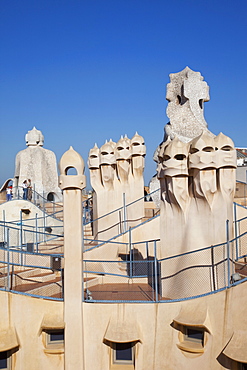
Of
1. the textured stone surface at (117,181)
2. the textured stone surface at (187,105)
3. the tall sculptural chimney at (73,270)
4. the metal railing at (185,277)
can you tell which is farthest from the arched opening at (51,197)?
the tall sculptural chimney at (73,270)

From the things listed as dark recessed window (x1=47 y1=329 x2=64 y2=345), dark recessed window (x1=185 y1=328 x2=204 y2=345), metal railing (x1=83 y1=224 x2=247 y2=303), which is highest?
metal railing (x1=83 y1=224 x2=247 y2=303)

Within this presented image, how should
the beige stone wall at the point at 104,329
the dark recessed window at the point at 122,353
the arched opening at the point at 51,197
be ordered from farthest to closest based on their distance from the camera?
1. the arched opening at the point at 51,197
2. the dark recessed window at the point at 122,353
3. the beige stone wall at the point at 104,329

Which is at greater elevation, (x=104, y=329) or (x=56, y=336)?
(x=104, y=329)

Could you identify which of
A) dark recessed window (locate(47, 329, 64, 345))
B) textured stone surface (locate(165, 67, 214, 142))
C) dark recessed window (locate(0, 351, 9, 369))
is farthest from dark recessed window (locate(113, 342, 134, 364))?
textured stone surface (locate(165, 67, 214, 142))

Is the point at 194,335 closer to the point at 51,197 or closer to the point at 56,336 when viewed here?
the point at 56,336

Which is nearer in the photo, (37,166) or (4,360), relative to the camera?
(4,360)

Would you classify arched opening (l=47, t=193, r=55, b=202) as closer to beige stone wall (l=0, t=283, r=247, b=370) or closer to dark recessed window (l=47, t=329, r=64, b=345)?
beige stone wall (l=0, t=283, r=247, b=370)

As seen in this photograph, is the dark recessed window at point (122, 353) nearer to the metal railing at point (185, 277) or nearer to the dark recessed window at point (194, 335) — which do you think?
the metal railing at point (185, 277)

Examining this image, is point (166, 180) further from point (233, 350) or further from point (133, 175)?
point (133, 175)

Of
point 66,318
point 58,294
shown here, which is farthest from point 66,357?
point 58,294

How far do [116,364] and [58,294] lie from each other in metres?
2.04

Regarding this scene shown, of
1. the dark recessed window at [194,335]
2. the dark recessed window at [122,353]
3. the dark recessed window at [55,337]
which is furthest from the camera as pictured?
the dark recessed window at [55,337]

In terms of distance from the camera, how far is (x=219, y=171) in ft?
27.3

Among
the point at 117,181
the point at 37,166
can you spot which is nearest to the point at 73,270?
the point at 117,181
